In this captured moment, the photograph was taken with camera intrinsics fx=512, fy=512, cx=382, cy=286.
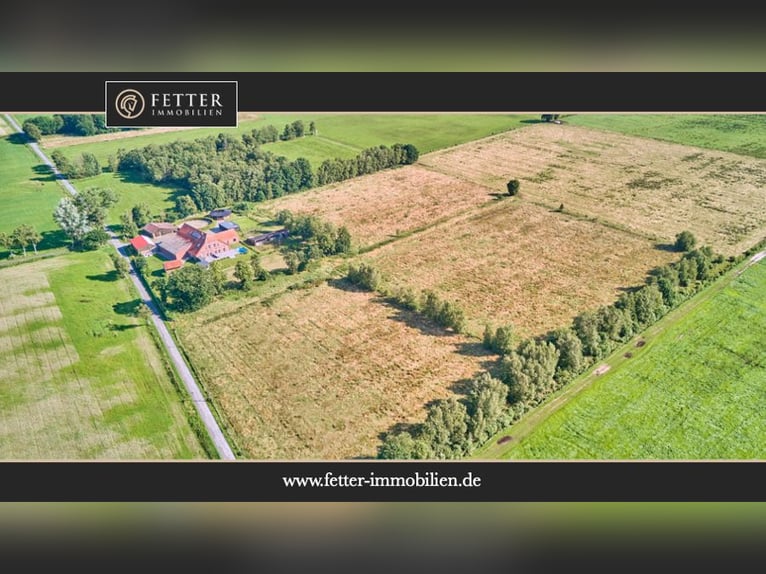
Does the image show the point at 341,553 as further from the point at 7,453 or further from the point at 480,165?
the point at 480,165

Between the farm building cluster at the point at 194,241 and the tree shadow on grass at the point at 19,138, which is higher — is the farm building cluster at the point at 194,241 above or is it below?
below

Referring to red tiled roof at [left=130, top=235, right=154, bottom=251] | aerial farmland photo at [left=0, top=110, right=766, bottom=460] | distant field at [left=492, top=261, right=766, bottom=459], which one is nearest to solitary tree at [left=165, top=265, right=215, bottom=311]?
aerial farmland photo at [left=0, top=110, right=766, bottom=460]

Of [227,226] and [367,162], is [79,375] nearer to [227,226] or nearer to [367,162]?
[227,226]

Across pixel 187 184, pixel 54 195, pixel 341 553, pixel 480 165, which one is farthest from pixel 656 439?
pixel 54 195

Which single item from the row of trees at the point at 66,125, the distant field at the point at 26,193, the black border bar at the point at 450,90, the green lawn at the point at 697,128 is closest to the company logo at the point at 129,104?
the black border bar at the point at 450,90

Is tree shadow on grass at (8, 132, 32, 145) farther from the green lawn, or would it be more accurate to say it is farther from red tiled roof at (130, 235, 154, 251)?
the green lawn

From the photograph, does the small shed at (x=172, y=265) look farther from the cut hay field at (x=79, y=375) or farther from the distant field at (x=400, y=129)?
the distant field at (x=400, y=129)
